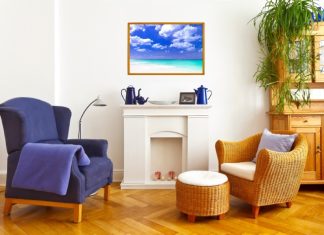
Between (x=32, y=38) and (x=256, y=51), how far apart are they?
292cm

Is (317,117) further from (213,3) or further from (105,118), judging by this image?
(105,118)

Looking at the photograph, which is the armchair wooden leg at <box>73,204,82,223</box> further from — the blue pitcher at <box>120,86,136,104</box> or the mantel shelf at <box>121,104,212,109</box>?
the blue pitcher at <box>120,86,136,104</box>

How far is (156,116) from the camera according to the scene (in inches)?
132

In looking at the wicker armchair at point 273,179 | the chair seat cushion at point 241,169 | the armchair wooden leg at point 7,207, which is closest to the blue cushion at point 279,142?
the wicker armchair at point 273,179

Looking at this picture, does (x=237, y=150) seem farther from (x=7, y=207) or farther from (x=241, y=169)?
(x=7, y=207)

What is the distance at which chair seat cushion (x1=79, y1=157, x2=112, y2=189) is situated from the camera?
232cm

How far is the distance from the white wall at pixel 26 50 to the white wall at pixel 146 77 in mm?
151

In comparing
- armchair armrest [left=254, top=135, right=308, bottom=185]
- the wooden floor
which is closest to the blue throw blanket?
the wooden floor

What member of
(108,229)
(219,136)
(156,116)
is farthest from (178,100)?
(108,229)

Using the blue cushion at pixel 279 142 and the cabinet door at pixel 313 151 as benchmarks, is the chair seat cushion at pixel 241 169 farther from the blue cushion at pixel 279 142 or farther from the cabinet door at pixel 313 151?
the cabinet door at pixel 313 151

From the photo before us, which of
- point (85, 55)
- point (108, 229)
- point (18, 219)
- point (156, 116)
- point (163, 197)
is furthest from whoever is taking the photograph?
point (85, 55)

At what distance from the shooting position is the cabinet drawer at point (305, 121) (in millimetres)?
3049

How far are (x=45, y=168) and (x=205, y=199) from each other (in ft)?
4.40

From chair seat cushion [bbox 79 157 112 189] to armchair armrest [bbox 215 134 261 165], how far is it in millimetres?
1168
